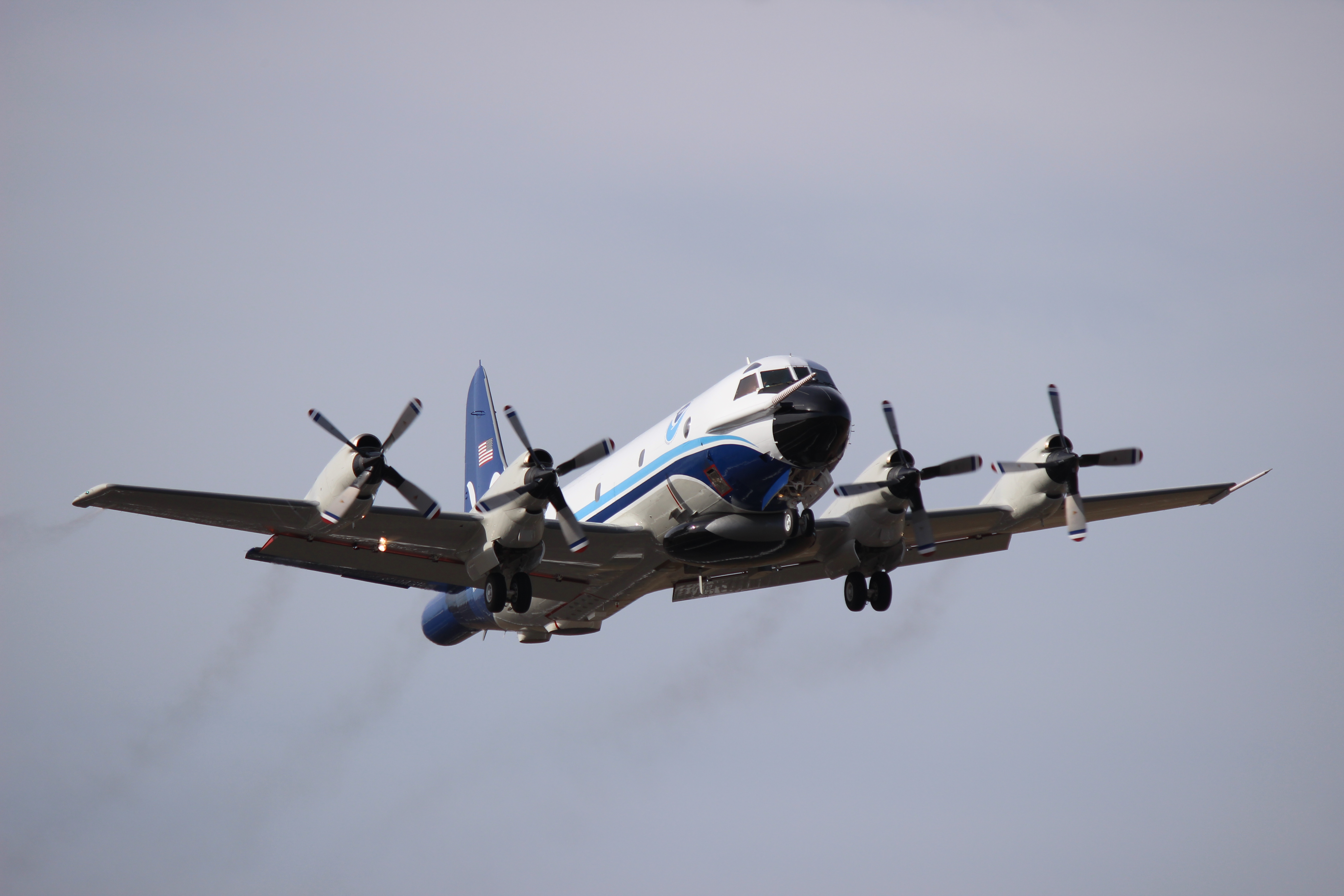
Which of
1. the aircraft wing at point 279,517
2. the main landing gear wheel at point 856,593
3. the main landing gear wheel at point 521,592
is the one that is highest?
the aircraft wing at point 279,517

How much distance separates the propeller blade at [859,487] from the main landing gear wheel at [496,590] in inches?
309

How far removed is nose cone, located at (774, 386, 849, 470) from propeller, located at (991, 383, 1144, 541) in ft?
16.8

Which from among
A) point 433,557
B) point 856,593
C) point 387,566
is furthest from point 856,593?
point 387,566

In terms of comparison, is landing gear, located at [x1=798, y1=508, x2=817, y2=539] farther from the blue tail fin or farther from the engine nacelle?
the blue tail fin

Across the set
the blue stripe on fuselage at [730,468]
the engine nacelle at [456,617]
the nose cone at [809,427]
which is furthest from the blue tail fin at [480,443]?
the nose cone at [809,427]

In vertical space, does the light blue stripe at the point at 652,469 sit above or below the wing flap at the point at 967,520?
above

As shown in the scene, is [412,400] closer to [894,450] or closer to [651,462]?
[651,462]

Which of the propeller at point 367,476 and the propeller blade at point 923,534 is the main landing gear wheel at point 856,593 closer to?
the propeller blade at point 923,534

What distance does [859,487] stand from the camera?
30.0 metres

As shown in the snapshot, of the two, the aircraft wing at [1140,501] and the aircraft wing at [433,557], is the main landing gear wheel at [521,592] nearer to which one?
the aircraft wing at [433,557]

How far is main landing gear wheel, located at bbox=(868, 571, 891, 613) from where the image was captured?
31.3m

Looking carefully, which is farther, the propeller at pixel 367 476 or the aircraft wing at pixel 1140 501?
the aircraft wing at pixel 1140 501

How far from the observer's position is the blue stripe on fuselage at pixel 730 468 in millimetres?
27344

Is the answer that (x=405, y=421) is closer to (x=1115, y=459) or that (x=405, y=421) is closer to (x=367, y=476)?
(x=367, y=476)
